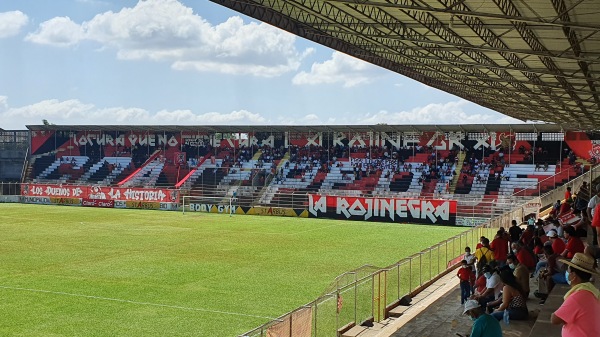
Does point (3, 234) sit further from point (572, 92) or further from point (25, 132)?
point (25, 132)

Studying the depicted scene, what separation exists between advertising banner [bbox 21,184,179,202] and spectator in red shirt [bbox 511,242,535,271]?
4281cm

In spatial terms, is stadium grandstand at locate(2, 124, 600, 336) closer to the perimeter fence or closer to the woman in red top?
the perimeter fence

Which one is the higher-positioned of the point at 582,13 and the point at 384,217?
the point at 582,13

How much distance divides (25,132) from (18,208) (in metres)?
20.3

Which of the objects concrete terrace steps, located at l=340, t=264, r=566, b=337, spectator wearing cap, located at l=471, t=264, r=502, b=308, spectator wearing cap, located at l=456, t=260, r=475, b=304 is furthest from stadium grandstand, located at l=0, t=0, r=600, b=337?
spectator wearing cap, located at l=471, t=264, r=502, b=308

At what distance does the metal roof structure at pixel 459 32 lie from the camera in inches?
616

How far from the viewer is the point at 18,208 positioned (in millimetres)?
54250

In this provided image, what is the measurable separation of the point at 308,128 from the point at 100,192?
1908cm

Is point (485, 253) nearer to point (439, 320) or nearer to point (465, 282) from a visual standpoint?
point (465, 282)

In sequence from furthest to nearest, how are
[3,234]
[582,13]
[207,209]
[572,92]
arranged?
1. [207,209]
2. [3,234]
3. [572,92]
4. [582,13]

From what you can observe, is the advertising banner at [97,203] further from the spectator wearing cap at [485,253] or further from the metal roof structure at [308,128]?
the spectator wearing cap at [485,253]

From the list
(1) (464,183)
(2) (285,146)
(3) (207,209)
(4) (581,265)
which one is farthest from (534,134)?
(4) (581,265)

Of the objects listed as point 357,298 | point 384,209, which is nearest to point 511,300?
point 357,298

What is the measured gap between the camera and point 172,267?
25062 millimetres
